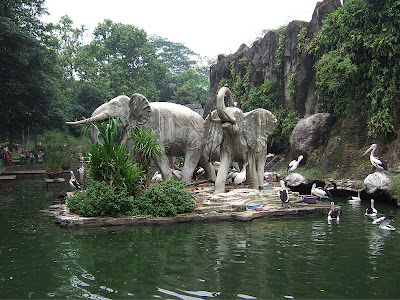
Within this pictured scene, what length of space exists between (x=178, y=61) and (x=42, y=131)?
1326 inches

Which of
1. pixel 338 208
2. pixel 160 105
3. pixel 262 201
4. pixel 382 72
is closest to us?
pixel 338 208

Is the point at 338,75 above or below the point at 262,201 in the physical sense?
above

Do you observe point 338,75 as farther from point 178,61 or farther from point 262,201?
point 178,61

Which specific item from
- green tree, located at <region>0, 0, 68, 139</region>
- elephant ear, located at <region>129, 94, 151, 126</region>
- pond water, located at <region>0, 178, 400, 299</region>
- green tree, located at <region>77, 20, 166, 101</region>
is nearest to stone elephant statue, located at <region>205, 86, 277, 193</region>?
elephant ear, located at <region>129, 94, 151, 126</region>

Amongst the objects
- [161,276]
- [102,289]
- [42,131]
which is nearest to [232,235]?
[161,276]

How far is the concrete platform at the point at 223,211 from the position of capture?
831 cm

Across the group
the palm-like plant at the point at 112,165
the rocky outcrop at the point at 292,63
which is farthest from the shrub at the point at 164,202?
the rocky outcrop at the point at 292,63

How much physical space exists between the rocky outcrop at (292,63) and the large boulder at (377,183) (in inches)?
330

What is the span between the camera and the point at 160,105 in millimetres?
11375

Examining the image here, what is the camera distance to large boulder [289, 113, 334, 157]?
17719mm

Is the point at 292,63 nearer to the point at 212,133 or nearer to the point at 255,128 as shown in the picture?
the point at 212,133

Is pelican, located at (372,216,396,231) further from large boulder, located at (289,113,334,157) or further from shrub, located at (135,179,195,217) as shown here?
A: large boulder, located at (289,113,334,157)

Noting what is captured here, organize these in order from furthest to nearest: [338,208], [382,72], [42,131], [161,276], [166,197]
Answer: [42,131], [382,72], [338,208], [166,197], [161,276]

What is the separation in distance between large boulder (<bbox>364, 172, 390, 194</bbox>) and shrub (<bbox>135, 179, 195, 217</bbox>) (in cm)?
563
